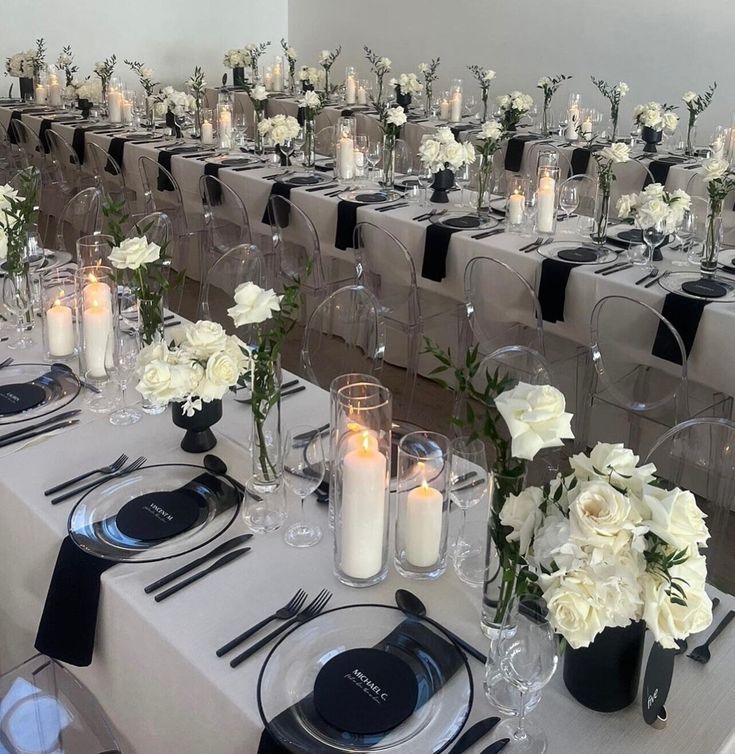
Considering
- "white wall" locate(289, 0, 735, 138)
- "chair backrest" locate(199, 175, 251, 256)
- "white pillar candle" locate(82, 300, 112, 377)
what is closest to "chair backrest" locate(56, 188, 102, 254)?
"chair backrest" locate(199, 175, 251, 256)

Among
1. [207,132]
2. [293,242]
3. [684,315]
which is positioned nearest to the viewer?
[684,315]

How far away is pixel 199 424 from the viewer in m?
1.89

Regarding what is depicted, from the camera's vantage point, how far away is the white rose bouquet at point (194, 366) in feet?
5.34

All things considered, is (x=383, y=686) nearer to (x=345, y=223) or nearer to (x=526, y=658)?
(x=526, y=658)

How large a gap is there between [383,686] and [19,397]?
1.37 metres

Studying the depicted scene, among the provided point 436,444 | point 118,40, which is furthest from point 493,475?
point 118,40

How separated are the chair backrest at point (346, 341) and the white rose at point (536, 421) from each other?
196cm

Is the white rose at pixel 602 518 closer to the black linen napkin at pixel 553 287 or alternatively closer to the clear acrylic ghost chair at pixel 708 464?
the clear acrylic ghost chair at pixel 708 464

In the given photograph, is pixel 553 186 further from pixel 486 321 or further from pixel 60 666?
pixel 60 666

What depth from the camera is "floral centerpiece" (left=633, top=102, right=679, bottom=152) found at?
5.76 metres

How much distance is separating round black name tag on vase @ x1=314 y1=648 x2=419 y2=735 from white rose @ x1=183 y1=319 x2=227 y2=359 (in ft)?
2.16

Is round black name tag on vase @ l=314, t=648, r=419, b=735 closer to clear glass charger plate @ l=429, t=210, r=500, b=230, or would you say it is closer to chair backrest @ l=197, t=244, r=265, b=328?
chair backrest @ l=197, t=244, r=265, b=328

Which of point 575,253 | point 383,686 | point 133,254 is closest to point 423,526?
point 383,686

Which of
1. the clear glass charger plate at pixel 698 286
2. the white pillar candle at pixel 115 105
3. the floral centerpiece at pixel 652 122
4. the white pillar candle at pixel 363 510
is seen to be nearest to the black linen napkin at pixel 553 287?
the clear glass charger plate at pixel 698 286
